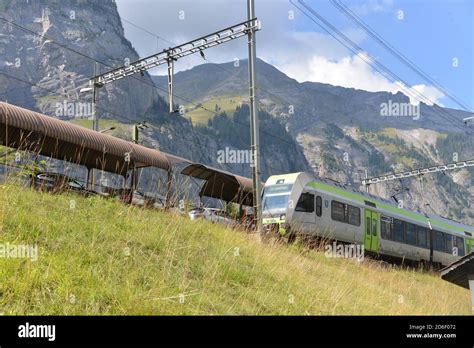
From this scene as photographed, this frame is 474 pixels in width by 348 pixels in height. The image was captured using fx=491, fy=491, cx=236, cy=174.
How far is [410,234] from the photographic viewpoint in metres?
25.3

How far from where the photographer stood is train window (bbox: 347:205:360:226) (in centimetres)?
2094

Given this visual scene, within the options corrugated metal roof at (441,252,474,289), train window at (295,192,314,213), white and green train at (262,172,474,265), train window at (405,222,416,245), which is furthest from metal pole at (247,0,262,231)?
train window at (405,222,416,245)

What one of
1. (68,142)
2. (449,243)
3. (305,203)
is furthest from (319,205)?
(449,243)

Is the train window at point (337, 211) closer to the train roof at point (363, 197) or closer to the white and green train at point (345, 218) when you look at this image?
the white and green train at point (345, 218)

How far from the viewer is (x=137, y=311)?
4.65m

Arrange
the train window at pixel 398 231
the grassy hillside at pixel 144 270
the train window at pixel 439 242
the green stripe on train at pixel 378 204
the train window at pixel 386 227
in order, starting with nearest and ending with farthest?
the grassy hillside at pixel 144 270
the green stripe on train at pixel 378 204
the train window at pixel 386 227
the train window at pixel 398 231
the train window at pixel 439 242

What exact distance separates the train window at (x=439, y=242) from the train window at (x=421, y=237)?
1158mm

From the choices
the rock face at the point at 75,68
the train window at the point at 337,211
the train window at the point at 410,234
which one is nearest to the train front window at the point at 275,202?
the train window at the point at 337,211

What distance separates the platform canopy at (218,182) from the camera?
2077 centimetres
